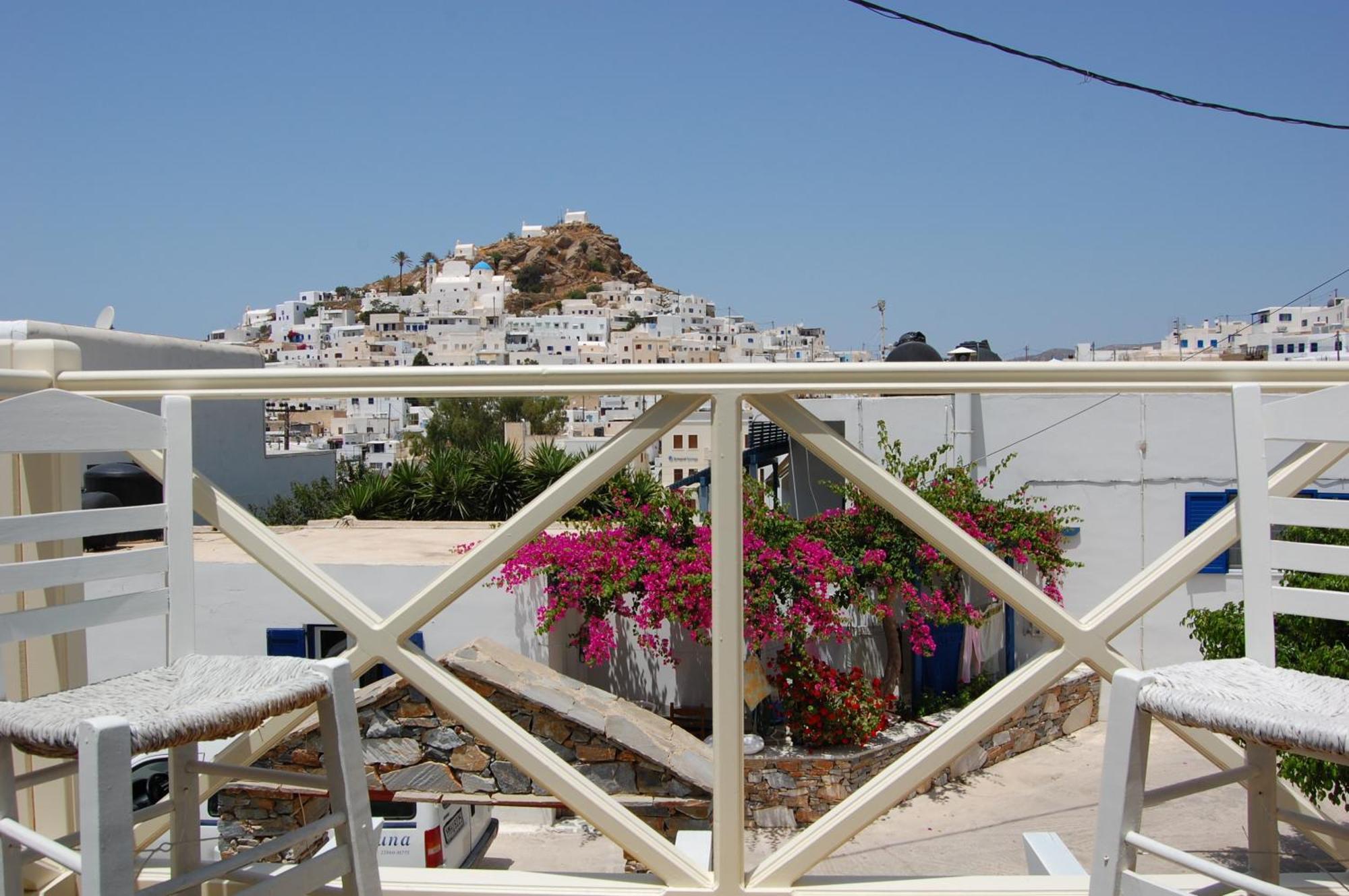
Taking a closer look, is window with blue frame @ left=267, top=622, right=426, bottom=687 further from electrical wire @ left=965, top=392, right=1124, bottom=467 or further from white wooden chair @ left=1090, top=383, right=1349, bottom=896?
white wooden chair @ left=1090, top=383, right=1349, bottom=896

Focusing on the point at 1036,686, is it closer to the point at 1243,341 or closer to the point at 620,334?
the point at 1243,341

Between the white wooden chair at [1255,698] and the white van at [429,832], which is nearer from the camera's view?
the white wooden chair at [1255,698]

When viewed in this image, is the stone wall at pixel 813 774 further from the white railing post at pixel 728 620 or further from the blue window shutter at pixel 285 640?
the white railing post at pixel 728 620

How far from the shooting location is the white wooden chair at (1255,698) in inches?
43.5

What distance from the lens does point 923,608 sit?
6.70 metres

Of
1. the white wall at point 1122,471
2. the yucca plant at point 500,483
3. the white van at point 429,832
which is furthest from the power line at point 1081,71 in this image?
the yucca plant at point 500,483

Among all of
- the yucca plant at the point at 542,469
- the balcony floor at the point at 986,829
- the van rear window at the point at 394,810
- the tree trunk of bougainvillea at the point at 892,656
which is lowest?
the balcony floor at the point at 986,829

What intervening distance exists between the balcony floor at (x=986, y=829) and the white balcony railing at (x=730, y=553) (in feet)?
11.9

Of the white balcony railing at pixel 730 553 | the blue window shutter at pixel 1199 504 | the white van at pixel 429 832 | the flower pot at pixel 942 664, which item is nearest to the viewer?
the white balcony railing at pixel 730 553

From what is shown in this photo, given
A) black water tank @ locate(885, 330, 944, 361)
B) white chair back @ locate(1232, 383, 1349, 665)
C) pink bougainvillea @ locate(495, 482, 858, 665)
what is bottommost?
pink bougainvillea @ locate(495, 482, 858, 665)

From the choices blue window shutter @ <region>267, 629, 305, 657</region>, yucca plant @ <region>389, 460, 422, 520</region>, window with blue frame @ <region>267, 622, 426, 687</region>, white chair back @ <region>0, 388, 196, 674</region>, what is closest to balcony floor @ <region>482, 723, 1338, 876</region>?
window with blue frame @ <region>267, 622, 426, 687</region>

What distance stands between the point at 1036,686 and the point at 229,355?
37.6 feet

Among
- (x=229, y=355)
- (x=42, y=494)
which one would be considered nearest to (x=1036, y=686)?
(x=42, y=494)

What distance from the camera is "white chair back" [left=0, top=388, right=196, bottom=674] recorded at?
134 cm
